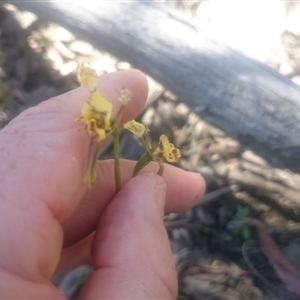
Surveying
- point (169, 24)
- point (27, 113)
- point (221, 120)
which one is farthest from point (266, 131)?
point (27, 113)

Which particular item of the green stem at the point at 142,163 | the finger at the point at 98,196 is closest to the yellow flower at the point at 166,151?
the green stem at the point at 142,163

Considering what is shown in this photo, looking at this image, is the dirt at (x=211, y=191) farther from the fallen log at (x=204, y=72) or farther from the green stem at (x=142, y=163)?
the green stem at (x=142, y=163)

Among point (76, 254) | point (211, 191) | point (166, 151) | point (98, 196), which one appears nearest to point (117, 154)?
point (166, 151)

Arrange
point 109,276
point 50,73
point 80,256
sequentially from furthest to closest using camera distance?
1. point 50,73
2. point 80,256
3. point 109,276

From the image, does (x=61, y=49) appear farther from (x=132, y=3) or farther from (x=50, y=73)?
(x=132, y=3)

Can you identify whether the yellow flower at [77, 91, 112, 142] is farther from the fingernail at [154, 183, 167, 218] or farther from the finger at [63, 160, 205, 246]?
the finger at [63, 160, 205, 246]

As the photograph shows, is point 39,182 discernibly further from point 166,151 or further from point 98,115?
point 166,151
